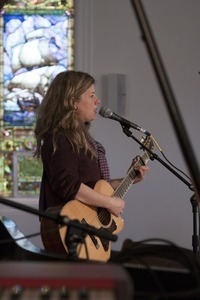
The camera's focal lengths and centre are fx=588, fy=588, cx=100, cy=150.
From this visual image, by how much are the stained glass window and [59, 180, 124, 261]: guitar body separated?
176 centimetres

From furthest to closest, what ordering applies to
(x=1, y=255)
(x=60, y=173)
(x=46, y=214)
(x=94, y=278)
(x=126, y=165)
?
(x=126, y=165)
(x=60, y=173)
(x=1, y=255)
(x=46, y=214)
(x=94, y=278)

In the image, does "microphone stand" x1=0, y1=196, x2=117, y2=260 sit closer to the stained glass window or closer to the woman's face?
the woman's face

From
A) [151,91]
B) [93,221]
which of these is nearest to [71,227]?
[93,221]

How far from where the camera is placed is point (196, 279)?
3.42 feet

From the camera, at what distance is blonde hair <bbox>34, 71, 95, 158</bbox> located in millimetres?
2348

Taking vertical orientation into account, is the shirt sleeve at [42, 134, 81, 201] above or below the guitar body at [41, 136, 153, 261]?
above

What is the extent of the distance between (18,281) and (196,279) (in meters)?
0.37

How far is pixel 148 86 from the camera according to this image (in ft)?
13.8

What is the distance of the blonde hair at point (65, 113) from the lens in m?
2.35

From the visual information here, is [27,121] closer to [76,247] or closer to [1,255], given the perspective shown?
[1,255]

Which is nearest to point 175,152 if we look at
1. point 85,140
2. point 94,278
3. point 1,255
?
point 85,140

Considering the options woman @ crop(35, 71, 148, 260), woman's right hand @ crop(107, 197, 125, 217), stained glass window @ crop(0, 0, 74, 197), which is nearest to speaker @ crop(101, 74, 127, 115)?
stained glass window @ crop(0, 0, 74, 197)

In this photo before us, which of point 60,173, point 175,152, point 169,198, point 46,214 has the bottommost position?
point 169,198

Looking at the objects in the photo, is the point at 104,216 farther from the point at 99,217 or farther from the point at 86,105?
the point at 86,105
